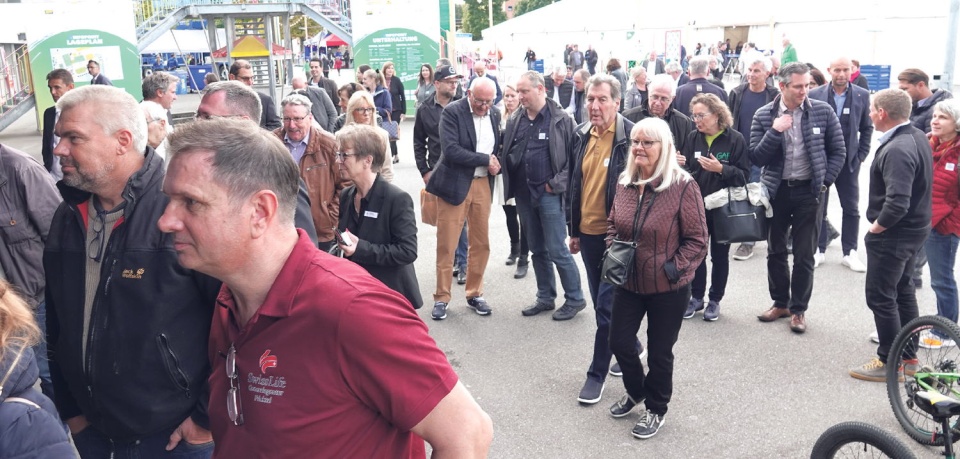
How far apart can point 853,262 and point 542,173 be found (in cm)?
357

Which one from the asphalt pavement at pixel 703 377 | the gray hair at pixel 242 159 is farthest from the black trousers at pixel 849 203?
the gray hair at pixel 242 159

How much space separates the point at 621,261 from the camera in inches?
181

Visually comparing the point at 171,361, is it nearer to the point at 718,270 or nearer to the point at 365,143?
the point at 365,143

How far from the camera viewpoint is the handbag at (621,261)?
459cm

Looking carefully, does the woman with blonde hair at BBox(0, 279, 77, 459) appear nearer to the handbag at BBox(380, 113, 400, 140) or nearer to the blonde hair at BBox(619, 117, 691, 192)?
the blonde hair at BBox(619, 117, 691, 192)

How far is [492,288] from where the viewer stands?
7.93m

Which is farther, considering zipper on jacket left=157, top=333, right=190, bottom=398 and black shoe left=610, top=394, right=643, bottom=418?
black shoe left=610, top=394, right=643, bottom=418

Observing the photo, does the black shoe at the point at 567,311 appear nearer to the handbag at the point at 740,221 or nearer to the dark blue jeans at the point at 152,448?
the handbag at the point at 740,221

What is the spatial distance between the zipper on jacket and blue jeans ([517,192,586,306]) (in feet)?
14.6

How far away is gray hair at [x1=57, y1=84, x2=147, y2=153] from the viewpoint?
2.83 meters

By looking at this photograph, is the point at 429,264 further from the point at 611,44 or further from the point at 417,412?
the point at 611,44

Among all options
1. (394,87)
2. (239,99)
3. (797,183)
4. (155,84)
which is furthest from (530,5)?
(239,99)

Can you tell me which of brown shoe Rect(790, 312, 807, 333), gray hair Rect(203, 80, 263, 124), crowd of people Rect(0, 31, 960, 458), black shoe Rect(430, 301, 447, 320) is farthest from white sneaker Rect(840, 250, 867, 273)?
gray hair Rect(203, 80, 263, 124)

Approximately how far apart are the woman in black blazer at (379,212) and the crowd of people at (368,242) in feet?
0.04
